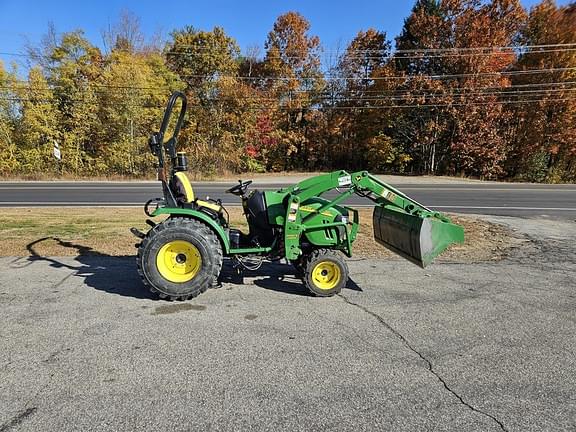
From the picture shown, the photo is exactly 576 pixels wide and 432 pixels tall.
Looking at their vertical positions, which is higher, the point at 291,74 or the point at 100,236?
the point at 291,74

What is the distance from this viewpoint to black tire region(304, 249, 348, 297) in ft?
15.6

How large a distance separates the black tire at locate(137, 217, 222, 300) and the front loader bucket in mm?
2105

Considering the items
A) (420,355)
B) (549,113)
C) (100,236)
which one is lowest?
(420,355)

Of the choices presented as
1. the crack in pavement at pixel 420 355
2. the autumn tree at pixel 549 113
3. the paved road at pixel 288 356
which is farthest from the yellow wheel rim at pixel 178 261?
the autumn tree at pixel 549 113

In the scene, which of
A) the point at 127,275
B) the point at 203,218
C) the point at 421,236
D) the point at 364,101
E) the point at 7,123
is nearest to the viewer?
the point at 421,236

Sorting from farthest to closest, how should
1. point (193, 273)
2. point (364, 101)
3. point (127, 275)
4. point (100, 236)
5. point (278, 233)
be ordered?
point (364, 101)
point (100, 236)
point (127, 275)
point (278, 233)
point (193, 273)

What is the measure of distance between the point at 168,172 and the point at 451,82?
90.8ft

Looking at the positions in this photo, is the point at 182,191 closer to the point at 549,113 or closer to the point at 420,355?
the point at 420,355

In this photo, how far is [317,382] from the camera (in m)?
2.94

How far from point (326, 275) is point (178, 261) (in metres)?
1.69

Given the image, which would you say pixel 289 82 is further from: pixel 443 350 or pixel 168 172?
pixel 443 350

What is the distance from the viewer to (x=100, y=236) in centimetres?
785

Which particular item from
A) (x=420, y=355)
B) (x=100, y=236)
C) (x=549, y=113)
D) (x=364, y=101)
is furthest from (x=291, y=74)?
(x=420, y=355)

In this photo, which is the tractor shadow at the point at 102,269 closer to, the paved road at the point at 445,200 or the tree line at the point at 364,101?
the paved road at the point at 445,200
